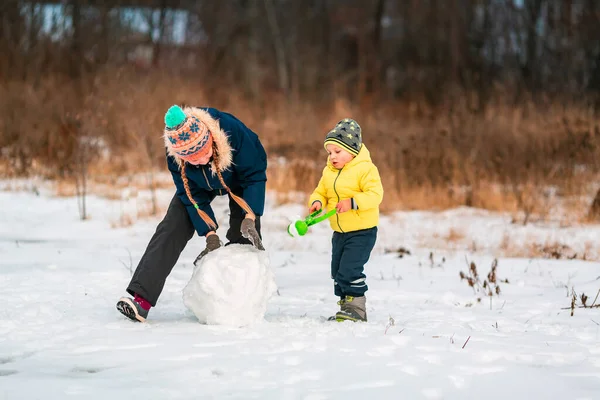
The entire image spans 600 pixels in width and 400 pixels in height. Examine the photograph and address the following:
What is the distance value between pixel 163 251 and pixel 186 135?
2.28ft

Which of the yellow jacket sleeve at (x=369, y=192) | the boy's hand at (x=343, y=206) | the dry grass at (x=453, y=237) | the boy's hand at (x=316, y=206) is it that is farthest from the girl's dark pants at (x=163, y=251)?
the dry grass at (x=453, y=237)

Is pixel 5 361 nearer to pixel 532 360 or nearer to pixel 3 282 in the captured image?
pixel 3 282

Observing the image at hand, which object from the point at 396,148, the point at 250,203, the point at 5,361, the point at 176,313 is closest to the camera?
the point at 5,361

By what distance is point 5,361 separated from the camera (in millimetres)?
3217

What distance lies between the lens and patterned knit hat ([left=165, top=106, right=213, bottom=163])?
12.5 ft

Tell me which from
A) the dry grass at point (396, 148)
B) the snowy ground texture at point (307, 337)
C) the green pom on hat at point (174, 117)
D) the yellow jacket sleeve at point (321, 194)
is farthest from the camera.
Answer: the dry grass at point (396, 148)

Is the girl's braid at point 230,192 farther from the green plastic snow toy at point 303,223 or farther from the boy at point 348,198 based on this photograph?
the boy at point 348,198

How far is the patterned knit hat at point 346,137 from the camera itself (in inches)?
166

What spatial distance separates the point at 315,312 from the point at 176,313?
901 millimetres

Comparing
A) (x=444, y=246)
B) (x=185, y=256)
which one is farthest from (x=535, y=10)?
(x=185, y=256)

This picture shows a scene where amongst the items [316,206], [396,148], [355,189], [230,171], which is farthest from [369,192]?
[396,148]

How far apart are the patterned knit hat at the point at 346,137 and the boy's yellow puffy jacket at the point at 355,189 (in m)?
0.08

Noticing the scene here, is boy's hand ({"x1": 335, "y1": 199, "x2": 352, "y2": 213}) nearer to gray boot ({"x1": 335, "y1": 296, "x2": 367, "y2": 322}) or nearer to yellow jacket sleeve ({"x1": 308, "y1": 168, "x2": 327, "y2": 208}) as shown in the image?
yellow jacket sleeve ({"x1": 308, "y1": 168, "x2": 327, "y2": 208})

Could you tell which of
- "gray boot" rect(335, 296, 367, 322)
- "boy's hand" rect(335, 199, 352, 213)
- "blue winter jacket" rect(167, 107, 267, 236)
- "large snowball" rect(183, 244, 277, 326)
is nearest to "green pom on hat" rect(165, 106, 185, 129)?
"blue winter jacket" rect(167, 107, 267, 236)
